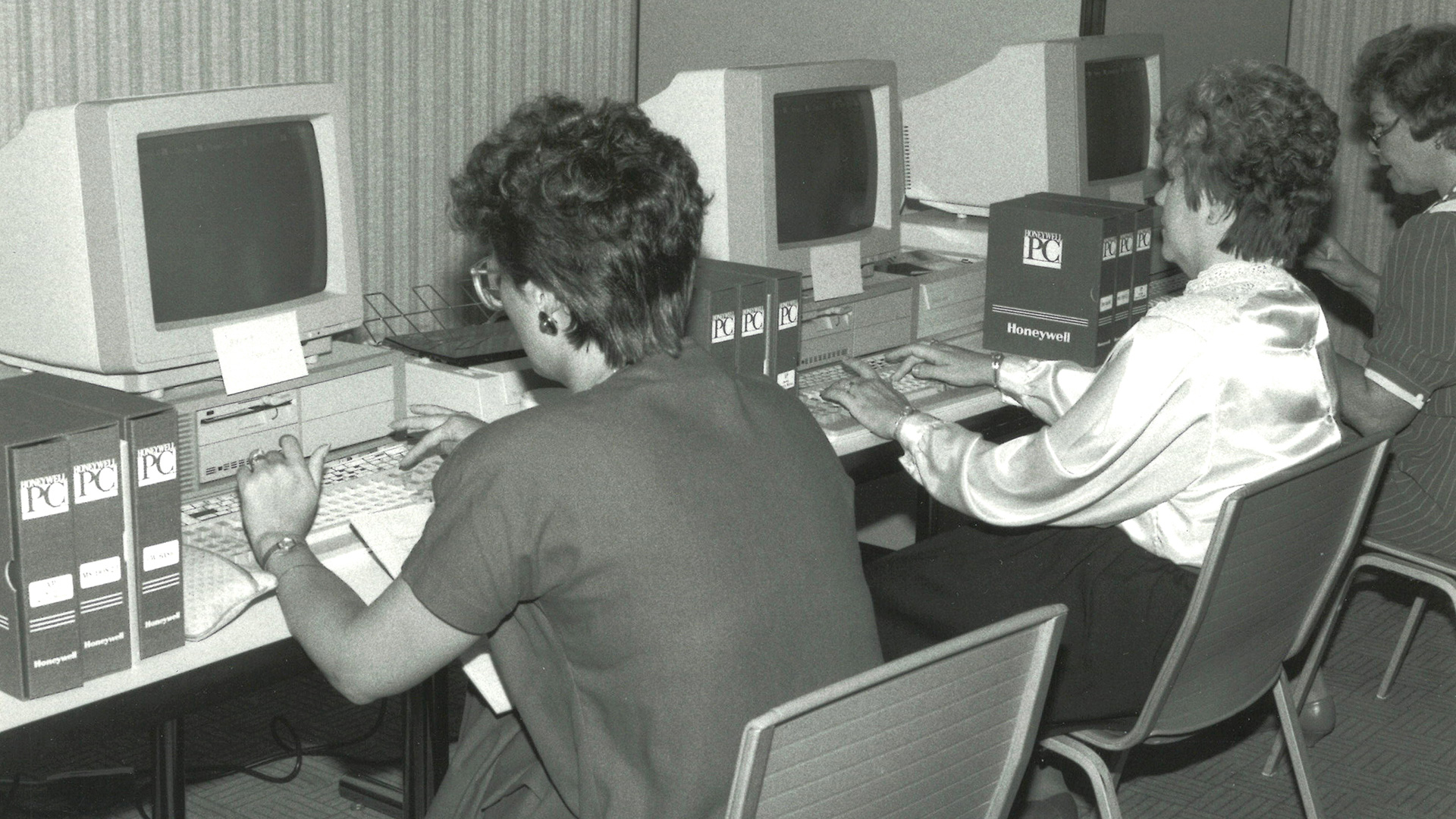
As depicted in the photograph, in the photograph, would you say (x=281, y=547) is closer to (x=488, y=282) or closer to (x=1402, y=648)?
(x=488, y=282)

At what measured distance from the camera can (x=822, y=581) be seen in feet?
4.35

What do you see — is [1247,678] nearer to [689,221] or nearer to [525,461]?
[689,221]

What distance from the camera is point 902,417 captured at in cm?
222

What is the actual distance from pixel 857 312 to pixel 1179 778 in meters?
Result: 0.98

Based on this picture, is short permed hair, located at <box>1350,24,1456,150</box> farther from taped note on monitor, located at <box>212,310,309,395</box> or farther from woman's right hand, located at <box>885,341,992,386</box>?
taped note on monitor, located at <box>212,310,309,395</box>

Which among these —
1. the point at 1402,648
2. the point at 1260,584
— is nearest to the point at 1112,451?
the point at 1260,584

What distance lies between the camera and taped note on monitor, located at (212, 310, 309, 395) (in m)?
1.94

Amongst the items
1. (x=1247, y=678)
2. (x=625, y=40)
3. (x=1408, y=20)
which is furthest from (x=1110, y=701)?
(x=1408, y=20)

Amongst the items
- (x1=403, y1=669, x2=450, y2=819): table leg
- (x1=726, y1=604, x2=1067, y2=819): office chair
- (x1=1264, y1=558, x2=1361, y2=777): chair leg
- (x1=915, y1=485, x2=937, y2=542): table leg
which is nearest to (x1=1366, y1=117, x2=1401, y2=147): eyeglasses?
(x1=1264, y1=558, x2=1361, y2=777): chair leg

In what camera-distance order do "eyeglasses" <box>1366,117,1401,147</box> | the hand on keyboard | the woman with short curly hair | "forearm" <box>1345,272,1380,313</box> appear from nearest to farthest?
1. the hand on keyboard
2. the woman with short curly hair
3. "eyeglasses" <box>1366,117,1401,147</box>
4. "forearm" <box>1345,272,1380,313</box>

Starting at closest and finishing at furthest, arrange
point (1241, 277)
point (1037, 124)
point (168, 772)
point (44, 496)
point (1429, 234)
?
point (44, 496), point (168, 772), point (1241, 277), point (1429, 234), point (1037, 124)

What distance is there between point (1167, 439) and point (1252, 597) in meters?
0.21

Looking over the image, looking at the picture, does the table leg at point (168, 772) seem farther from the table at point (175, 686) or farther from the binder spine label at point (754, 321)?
the binder spine label at point (754, 321)

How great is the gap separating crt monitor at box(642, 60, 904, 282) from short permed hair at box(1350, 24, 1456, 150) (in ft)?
2.83
